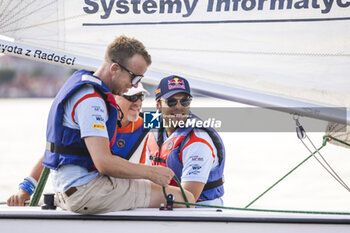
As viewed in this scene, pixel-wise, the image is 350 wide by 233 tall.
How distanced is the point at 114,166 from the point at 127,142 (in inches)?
28.4

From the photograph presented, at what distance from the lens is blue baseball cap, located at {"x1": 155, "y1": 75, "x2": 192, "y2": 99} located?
2.64 m

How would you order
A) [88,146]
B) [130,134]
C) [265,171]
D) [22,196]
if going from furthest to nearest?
[265,171] < [130,134] < [22,196] < [88,146]

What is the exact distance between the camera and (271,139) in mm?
10969

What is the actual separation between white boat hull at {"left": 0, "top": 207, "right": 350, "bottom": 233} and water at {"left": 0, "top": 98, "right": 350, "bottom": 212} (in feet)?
7.77

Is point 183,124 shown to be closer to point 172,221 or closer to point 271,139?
point 172,221

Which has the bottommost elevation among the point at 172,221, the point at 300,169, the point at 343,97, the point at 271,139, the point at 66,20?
the point at 172,221

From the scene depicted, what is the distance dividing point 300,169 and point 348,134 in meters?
4.12

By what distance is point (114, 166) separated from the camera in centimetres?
219

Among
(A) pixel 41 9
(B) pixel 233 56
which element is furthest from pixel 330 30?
(A) pixel 41 9

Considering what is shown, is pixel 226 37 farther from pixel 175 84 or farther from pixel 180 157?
pixel 180 157

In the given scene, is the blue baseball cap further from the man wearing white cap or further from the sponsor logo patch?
the man wearing white cap

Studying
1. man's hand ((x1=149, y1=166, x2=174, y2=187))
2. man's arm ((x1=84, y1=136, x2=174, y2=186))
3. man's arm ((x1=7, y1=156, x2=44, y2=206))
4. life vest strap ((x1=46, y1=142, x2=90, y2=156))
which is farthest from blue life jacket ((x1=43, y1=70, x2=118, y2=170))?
man's arm ((x1=7, y1=156, x2=44, y2=206))

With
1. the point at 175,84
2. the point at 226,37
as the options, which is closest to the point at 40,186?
the point at 175,84

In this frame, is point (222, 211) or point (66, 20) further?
point (66, 20)
